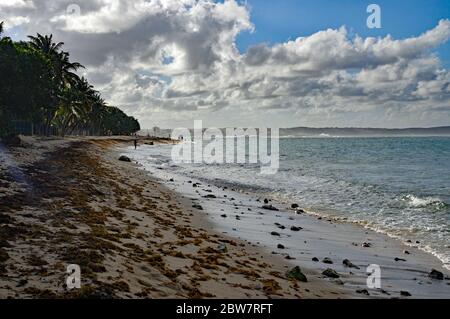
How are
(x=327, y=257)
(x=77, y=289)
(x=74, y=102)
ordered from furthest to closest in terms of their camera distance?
(x=74, y=102)
(x=327, y=257)
(x=77, y=289)

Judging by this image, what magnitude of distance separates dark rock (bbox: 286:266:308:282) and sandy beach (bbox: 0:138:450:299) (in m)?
0.15

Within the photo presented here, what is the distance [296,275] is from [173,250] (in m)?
3.80

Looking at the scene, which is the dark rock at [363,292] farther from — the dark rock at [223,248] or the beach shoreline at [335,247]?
the dark rock at [223,248]

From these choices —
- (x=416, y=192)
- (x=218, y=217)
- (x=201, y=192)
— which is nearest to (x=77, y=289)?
(x=218, y=217)

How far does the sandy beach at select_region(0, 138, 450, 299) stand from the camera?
8.03 metres

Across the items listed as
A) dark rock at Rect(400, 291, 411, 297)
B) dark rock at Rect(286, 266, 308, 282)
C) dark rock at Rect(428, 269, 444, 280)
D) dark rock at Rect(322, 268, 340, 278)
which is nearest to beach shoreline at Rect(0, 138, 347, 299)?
dark rock at Rect(286, 266, 308, 282)

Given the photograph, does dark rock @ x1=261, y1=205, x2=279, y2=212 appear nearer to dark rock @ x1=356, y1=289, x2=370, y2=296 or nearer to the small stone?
the small stone

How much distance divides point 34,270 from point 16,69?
137ft

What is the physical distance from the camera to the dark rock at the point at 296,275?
10.6 m

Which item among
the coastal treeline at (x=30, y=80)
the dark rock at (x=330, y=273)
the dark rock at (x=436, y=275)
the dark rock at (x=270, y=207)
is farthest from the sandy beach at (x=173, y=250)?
the coastal treeline at (x=30, y=80)

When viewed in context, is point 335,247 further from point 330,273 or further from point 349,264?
point 330,273

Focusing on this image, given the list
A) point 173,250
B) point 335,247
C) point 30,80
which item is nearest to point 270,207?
point 335,247
